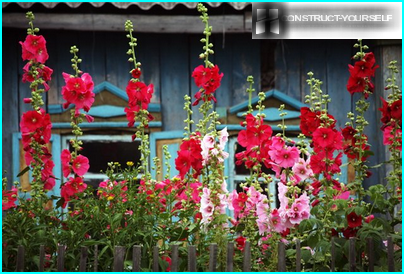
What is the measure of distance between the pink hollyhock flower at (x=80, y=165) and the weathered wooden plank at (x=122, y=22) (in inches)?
77.1

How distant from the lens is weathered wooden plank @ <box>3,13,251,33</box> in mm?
5059

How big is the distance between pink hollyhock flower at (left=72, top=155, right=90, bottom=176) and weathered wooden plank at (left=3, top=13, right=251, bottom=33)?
77.1 inches

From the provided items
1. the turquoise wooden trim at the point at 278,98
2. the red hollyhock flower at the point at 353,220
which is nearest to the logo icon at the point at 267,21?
the red hollyhock flower at the point at 353,220

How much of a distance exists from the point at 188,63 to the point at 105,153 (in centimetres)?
93

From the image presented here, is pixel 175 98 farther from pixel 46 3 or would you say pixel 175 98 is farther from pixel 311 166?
pixel 311 166

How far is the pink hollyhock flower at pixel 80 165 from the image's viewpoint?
3.36 m

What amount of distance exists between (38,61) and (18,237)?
86 centimetres

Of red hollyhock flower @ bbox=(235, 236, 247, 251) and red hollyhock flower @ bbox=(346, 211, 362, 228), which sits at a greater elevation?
red hollyhock flower @ bbox=(346, 211, 362, 228)

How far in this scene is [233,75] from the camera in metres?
5.33

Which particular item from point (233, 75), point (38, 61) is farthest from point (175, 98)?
point (38, 61)

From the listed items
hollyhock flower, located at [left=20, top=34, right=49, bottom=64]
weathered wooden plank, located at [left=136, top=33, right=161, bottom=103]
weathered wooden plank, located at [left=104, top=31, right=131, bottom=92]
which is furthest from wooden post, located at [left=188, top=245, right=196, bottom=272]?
weathered wooden plank, located at [left=104, top=31, right=131, bottom=92]

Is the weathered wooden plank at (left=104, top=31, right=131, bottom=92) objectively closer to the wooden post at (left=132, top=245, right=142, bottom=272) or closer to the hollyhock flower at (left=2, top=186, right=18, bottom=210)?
the hollyhock flower at (left=2, top=186, right=18, bottom=210)

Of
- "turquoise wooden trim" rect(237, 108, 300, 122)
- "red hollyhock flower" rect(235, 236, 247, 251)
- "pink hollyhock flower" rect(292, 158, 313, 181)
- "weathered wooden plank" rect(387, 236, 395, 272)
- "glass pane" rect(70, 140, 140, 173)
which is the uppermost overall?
"turquoise wooden trim" rect(237, 108, 300, 122)

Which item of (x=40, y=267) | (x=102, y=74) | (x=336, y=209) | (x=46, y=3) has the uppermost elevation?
(x=46, y=3)
